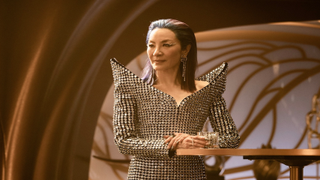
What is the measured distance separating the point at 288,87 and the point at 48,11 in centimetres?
299

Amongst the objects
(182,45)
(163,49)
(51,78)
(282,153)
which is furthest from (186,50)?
(51,78)

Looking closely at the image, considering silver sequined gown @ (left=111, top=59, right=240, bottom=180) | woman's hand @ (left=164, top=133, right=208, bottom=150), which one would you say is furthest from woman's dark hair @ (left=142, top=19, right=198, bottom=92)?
woman's hand @ (left=164, top=133, right=208, bottom=150)

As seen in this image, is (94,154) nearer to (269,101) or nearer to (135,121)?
(269,101)

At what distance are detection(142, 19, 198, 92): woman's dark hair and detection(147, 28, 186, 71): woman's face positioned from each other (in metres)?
0.03

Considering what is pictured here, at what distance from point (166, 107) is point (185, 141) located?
0.25 metres

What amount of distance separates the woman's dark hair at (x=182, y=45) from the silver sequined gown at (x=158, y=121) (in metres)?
0.11

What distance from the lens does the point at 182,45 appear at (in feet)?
6.04

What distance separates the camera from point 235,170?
4.64 m

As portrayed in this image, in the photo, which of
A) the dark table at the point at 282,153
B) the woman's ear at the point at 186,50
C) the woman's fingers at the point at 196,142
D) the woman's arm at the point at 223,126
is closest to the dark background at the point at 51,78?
the woman's ear at the point at 186,50

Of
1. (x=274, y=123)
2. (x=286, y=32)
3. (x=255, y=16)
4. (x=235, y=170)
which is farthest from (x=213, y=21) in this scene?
(x=235, y=170)

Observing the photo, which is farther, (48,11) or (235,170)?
(235,170)

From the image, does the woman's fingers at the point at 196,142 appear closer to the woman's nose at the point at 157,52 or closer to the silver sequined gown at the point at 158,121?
the silver sequined gown at the point at 158,121

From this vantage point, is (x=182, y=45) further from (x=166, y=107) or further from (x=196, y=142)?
(x=196, y=142)

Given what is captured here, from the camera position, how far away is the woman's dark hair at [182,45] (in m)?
1.83
